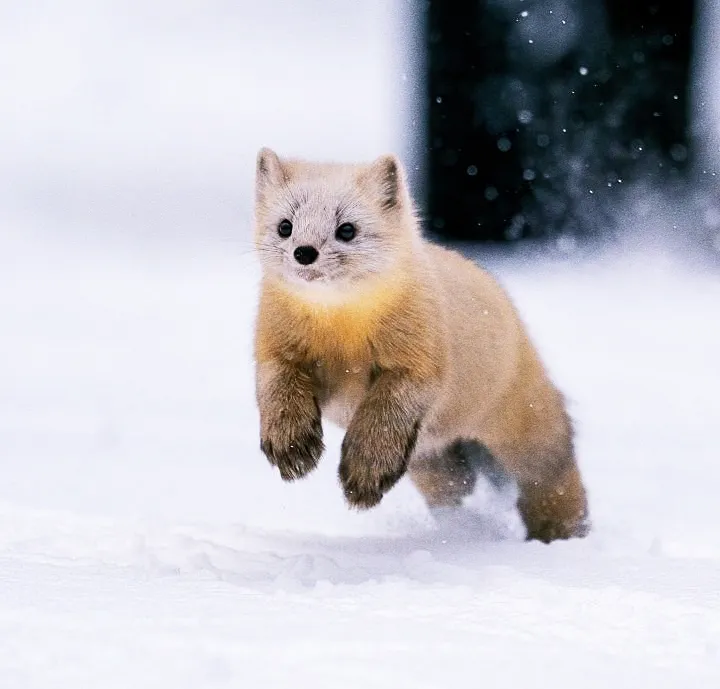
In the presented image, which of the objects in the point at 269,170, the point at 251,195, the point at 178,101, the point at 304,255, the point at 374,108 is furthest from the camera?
the point at 178,101

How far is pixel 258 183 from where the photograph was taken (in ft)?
15.3

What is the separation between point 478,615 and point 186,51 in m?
18.7

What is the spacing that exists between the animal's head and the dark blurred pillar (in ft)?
27.7

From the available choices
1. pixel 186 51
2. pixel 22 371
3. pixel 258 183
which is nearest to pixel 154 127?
pixel 186 51

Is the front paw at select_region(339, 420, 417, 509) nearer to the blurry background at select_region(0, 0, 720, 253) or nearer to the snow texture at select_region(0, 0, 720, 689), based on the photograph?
the snow texture at select_region(0, 0, 720, 689)

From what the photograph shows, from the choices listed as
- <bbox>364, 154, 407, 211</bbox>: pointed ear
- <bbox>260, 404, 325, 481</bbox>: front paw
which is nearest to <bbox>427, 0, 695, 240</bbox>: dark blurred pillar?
<bbox>364, 154, 407, 211</bbox>: pointed ear

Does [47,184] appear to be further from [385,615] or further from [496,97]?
[385,615]

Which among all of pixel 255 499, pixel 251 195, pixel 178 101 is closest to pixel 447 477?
pixel 255 499

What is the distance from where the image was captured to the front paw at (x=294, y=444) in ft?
14.3

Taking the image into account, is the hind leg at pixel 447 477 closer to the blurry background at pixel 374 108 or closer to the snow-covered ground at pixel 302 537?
the snow-covered ground at pixel 302 537

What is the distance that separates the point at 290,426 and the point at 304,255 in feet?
1.73

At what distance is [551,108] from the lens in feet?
43.7

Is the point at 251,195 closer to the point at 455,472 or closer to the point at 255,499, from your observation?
the point at 255,499

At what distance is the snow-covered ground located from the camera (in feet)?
10.1
